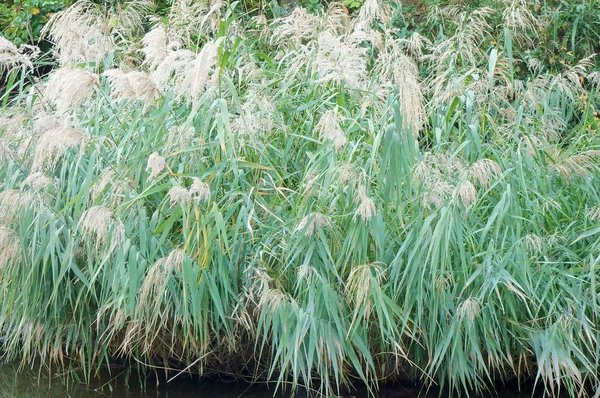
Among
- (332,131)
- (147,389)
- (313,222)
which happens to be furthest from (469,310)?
(147,389)

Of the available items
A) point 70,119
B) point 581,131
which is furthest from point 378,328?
point 70,119

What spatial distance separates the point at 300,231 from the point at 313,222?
113mm

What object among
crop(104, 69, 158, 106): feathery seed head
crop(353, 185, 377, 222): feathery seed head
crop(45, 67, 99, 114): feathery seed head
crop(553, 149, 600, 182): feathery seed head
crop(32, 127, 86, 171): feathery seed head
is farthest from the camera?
crop(553, 149, 600, 182): feathery seed head

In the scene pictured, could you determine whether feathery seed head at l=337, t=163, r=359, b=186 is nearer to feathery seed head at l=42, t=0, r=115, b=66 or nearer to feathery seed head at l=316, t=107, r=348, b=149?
feathery seed head at l=316, t=107, r=348, b=149

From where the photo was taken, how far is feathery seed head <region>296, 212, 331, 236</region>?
3.47 metres

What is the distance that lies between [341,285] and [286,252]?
30 cm

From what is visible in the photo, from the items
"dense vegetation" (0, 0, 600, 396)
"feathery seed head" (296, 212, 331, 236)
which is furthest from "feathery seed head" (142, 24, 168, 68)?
"feathery seed head" (296, 212, 331, 236)

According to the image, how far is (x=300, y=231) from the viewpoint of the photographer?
3.61m

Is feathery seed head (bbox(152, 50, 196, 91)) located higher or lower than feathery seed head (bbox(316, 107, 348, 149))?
higher

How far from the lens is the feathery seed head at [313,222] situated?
3.47 meters

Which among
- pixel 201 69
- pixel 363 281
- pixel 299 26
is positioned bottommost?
pixel 363 281

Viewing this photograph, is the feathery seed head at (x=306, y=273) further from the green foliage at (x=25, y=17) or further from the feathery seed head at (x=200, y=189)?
the green foliage at (x=25, y=17)

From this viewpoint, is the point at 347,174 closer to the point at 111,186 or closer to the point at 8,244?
the point at 111,186

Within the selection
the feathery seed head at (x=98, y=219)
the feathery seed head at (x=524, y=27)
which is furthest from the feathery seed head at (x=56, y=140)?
the feathery seed head at (x=524, y=27)
